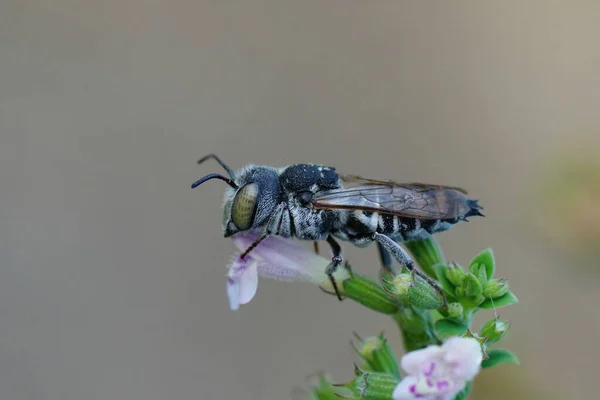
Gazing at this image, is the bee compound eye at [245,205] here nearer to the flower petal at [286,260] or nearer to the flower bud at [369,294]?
the flower petal at [286,260]

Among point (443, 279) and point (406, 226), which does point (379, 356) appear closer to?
point (443, 279)

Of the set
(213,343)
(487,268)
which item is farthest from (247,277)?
(213,343)

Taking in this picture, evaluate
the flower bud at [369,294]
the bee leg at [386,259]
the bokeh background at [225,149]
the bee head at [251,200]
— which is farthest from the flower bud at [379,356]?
the bokeh background at [225,149]

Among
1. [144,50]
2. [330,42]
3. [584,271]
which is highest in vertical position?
[144,50]

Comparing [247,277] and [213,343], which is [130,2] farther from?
[247,277]

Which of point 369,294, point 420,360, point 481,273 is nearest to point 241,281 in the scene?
point 369,294
